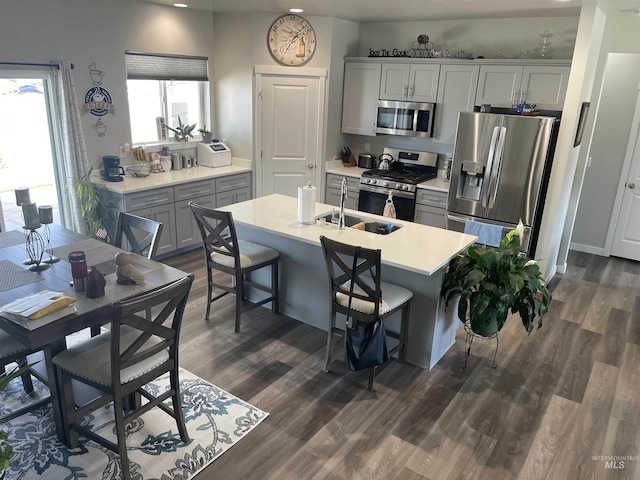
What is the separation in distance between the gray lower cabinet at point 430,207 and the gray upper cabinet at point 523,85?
3.57ft

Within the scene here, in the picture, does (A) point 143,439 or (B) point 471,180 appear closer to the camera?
(A) point 143,439

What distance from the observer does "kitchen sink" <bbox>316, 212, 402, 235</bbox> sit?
3787 mm

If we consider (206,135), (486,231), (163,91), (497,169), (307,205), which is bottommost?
(486,231)

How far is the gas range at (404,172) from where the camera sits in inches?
221

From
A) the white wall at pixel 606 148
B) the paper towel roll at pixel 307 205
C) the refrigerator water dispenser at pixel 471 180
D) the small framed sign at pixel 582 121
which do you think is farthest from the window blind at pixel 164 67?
the white wall at pixel 606 148

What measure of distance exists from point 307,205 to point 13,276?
6.48 ft

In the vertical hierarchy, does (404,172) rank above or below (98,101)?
below

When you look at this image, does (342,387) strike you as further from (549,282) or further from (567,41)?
(567,41)

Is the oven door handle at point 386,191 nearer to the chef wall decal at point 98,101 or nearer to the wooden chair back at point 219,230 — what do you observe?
the wooden chair back at point 219,230

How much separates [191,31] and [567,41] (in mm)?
4082

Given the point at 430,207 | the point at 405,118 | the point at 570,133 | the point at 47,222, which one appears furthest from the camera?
the point at 405,118

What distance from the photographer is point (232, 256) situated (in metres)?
3.70

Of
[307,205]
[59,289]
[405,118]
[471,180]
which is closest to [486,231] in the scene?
[471,180]

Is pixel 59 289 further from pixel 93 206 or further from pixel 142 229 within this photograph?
pixel 93 206
